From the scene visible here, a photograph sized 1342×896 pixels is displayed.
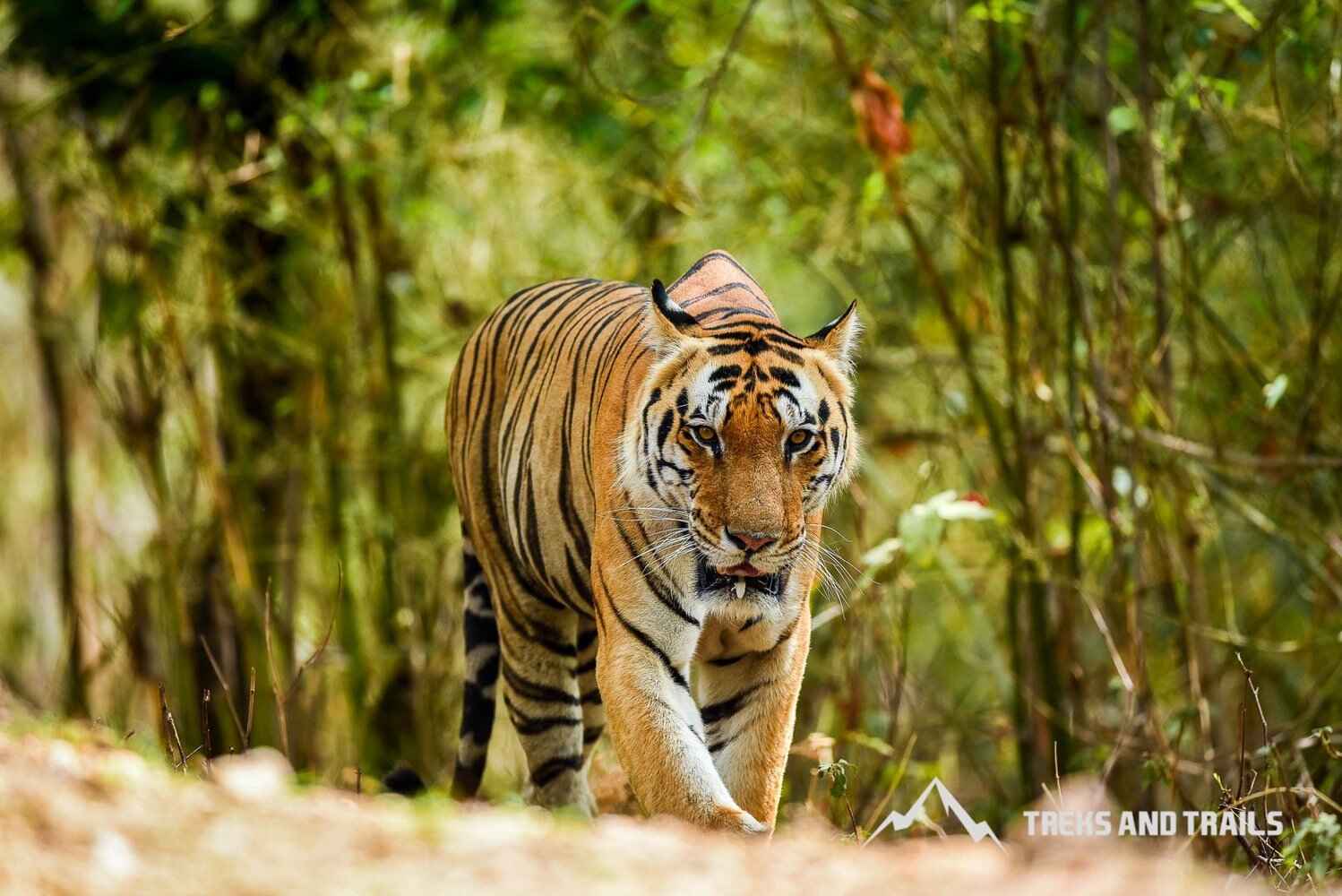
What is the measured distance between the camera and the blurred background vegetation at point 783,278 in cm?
671

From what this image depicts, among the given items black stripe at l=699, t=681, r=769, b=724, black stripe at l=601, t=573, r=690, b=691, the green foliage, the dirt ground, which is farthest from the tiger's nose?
the green foliage

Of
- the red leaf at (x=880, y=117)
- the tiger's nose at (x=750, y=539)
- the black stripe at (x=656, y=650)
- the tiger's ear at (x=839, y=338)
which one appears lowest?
the black stripe at (x=656, y=650)

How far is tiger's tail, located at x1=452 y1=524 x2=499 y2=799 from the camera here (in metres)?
5.62

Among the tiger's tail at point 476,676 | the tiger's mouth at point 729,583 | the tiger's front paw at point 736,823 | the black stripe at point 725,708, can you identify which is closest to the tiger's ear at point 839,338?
the tiger's mouth at point 729,583

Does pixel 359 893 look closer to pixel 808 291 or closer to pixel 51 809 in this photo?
pixel 51 809

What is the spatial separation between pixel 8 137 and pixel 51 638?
501cm

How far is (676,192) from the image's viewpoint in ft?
25.4

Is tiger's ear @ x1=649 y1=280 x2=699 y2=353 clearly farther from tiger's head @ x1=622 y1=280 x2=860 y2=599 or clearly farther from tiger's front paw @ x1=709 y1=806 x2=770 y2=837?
tiger's front paw @ x1=709 y1=806 x2=770 y2=837

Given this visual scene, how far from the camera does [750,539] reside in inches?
160

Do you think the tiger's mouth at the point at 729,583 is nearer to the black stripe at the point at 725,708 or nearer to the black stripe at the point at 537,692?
the black stripe at the point at 725,708

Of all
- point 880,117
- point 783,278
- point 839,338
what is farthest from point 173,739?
point 783,278

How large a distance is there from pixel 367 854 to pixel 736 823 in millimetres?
1571

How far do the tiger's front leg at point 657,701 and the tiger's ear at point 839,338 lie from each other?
843 millimetres

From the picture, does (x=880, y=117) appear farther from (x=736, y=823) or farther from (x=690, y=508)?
(x=736, y=823)
